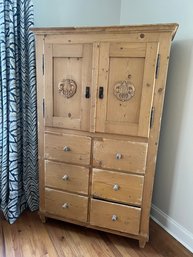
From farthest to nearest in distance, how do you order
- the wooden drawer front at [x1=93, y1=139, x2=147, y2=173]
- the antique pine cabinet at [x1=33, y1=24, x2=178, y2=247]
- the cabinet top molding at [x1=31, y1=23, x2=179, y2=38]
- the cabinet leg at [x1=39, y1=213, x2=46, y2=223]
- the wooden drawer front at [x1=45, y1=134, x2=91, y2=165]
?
the cabinet leg at [x1=39, y1=213, x2=46, y2=223]
the wooden drawer front at [x1=45, y1=134, x2=91, y2=165]
the wooden drawer front at [x1=93, y1=139, x2=147, y2=173]
the antique pine cabinet at [x1=33, y1=24, x2=178, y2=247]
the cabinet top molding at [x1=31, y1=23, x2=179, y2=38]

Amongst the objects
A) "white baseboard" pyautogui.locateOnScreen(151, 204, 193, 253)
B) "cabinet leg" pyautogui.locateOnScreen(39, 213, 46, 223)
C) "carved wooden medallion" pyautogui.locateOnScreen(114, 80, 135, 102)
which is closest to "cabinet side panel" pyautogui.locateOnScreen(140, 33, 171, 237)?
"carved wooden medallion" pyautogui.locateOnScreen(114, 80, 135, 102)

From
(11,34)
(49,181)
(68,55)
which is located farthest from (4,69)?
(49,181)

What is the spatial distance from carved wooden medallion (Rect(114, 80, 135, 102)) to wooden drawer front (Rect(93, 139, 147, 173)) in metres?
0.31

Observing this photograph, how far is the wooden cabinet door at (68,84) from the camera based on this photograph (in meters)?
1.46

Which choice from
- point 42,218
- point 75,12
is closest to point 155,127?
point 42,218

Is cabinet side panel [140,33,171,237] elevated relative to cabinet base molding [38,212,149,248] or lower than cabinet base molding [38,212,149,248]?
elevated

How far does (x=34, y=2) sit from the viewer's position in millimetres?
1830

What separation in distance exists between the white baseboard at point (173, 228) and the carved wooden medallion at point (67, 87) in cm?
129

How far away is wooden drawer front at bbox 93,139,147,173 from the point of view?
4.88 ft

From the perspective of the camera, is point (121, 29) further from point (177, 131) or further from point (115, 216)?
point (115, 216)

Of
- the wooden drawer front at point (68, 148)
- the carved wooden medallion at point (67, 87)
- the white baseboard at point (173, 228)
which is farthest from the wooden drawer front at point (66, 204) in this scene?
the carved wooden medallion at point (67, 87)

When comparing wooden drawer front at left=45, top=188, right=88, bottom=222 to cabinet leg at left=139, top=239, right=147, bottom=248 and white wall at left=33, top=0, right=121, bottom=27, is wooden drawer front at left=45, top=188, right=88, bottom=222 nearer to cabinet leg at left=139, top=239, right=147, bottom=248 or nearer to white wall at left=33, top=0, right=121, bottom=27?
cabinet leg at left=139, top=239, right=147, bottom=248

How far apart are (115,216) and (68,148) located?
0.62 meters

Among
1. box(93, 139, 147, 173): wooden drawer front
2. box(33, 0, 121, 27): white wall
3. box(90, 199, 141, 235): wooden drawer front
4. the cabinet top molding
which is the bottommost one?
box(90, 199, 141, 235): wooden drawer front
